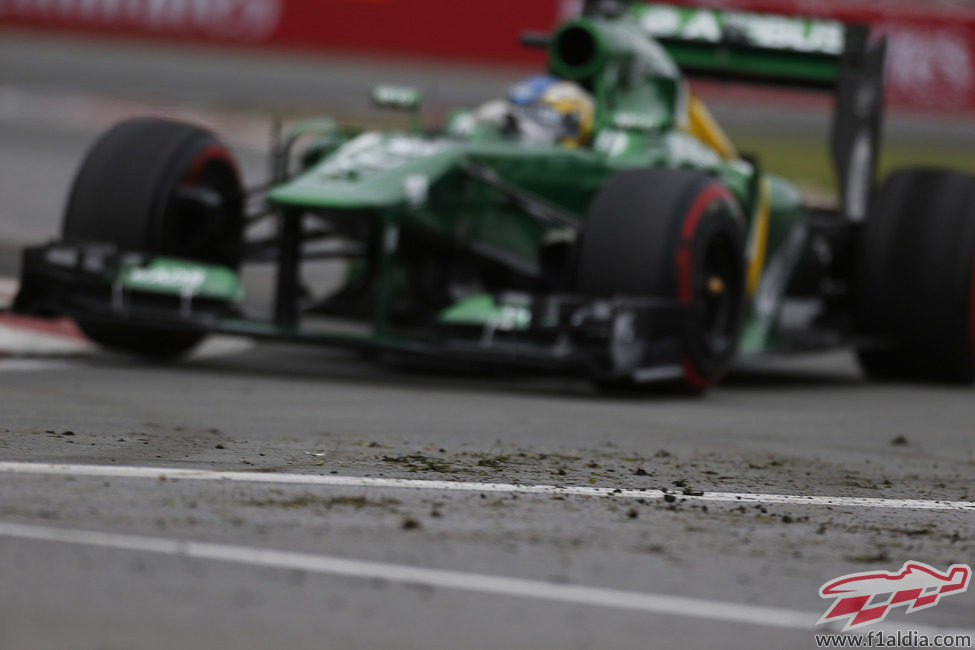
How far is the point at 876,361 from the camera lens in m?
11.1

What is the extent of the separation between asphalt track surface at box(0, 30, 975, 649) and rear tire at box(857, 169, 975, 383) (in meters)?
1.32

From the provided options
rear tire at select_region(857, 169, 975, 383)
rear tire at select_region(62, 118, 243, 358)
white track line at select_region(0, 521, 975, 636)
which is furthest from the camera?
rear tire at select_region(857, 169, 975, 383)

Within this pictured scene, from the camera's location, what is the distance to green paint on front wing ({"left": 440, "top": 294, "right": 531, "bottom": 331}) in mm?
8492

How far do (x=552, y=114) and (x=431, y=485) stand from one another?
4.66 m

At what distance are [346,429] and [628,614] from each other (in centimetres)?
293

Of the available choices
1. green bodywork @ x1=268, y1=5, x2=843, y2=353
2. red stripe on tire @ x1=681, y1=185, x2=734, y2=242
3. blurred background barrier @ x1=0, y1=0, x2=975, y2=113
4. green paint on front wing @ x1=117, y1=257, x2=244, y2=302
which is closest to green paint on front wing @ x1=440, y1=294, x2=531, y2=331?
green bodywork @ x1=268, y1=5, x2=843, y2=353

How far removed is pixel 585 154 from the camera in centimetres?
969

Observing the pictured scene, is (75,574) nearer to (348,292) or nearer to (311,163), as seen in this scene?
(348,292)

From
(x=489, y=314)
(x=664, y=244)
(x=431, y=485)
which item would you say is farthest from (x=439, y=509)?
(x=664, y=244)

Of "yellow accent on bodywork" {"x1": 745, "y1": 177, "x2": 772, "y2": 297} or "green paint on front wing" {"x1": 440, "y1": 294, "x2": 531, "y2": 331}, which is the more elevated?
"yellow accent on bodywork" {"x1": 745, "y1": 177, "x2": 772, "y2": 297}

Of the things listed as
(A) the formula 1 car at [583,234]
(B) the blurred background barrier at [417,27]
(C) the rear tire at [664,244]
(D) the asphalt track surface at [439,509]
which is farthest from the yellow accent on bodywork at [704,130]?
(B) the blurred background barrier at [417,27]

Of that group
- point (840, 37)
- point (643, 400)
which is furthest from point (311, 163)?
point (840, 37)

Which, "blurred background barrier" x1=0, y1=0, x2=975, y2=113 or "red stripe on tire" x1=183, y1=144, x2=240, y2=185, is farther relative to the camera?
"blurred background barrier" x1=0, y1=0, x2=975, y2=113

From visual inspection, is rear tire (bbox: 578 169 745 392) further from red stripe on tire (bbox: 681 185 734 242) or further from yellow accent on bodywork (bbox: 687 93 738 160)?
yellow accent on bodywork (bbox: 687 93 738 160)
